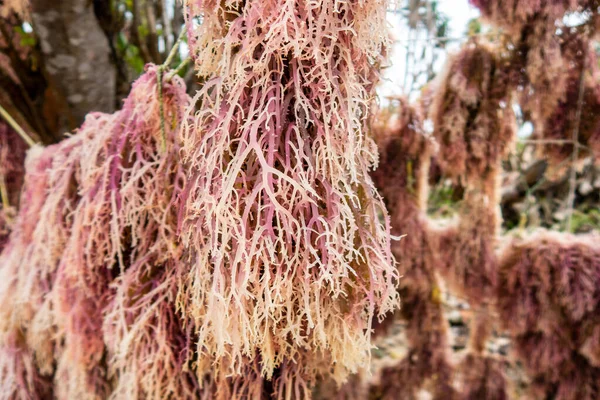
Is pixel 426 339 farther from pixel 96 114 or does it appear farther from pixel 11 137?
pixel 11 137

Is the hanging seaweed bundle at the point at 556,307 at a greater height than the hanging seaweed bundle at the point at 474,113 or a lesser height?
lesser

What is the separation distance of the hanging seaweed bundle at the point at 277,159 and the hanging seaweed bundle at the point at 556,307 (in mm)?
1047

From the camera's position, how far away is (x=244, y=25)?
47cm

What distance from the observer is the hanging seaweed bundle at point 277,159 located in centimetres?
46

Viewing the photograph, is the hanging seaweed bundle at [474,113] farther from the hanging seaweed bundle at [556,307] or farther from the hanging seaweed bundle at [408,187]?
the hanging seaweed bundle at [556,307]

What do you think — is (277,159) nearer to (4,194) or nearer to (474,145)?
(474,145)

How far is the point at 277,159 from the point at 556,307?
123 cm

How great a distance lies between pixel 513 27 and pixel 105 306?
1239 millimetres

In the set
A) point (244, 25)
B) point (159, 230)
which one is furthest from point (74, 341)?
point (244, 25)

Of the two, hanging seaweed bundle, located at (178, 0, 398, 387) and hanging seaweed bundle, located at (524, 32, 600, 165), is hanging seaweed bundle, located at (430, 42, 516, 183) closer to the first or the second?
hanging seaweed bundle, located at (524, 32, 600, 165)

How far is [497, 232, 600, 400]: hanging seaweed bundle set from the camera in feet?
4.20

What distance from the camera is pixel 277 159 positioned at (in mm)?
479

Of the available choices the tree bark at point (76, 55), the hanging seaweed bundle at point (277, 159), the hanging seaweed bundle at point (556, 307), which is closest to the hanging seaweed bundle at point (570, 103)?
the hanging seaweed bundle at point (556, 307)

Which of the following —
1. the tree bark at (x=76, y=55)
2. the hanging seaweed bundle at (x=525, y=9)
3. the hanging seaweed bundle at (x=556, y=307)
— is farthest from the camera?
the hanging seaweed bundle at (x=556, y=307)
